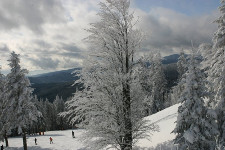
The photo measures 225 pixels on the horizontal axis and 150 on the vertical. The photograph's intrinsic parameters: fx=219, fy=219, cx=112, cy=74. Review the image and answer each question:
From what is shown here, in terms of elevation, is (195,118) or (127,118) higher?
(127,118)

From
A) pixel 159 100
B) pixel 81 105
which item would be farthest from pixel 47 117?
pixel 81 105

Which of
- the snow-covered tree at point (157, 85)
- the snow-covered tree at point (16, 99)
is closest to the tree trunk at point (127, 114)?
the snow-covered tree at point (16, 99)

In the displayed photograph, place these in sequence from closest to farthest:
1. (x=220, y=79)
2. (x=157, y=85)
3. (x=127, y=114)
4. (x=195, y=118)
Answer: (x=195, y=118) → (x=127, y=114) → (x=220, y=79) → (x=157, y=85)

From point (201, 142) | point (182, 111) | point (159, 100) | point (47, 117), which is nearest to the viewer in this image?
point (201, 142)

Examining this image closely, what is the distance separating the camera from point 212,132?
12.8m

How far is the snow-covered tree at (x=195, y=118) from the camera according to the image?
12.4 meters

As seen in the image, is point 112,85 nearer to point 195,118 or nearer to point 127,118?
point 127,118

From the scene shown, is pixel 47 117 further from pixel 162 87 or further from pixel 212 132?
pixel 212 132

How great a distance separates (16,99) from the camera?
3011cm

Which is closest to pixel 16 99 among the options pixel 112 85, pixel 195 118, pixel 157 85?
pixel 112 85

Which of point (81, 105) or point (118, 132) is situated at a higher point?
point (81, 105)

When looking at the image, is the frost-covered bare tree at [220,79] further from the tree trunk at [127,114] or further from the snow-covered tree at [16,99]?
the snow-covered tree at [16,99]

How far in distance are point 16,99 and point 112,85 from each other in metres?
22.0

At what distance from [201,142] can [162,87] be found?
145ft
